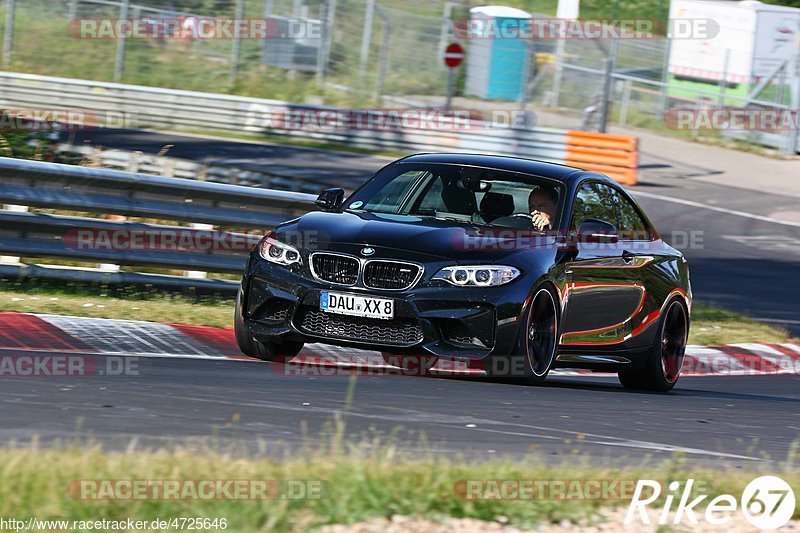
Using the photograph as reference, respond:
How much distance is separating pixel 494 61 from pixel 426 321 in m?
28.0

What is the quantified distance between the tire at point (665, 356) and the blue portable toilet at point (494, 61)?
24.0 meters

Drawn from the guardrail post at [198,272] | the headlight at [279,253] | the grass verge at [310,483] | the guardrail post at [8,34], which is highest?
the guardrail post at [8,34]

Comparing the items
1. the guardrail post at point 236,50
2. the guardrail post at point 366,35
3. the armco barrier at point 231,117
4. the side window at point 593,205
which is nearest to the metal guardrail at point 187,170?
the armco barrier at point 231,117

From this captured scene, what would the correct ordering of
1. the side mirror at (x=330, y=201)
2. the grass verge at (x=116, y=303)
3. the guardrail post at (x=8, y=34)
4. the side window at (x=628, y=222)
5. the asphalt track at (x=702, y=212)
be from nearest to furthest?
the side mirror at (x=330, y=201), the side window at (x=628, y=222), the grass verge at (x=116, y=303), the asphalt track at (x=702, y=212), the guardrail post at (x=8, y=34)

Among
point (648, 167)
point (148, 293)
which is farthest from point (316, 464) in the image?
point (648, 167)

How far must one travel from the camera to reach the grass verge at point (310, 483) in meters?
4.16

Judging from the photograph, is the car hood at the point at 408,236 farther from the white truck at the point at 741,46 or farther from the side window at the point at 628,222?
the white truck at the point at 741,46

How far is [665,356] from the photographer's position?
32.6 ft

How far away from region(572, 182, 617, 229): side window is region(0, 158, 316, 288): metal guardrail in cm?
310

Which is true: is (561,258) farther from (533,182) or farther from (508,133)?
(508,133)

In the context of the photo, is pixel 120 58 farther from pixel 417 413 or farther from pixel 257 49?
pixel 417 413

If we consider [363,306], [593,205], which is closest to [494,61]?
[593,205]

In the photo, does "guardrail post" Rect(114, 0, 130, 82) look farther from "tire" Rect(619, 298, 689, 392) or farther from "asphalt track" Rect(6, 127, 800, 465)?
"tire" Rect(619, 298, 689, 392)

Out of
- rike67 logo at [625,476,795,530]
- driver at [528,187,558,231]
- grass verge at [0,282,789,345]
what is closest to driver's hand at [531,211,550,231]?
driver at [528,187,558,231]
